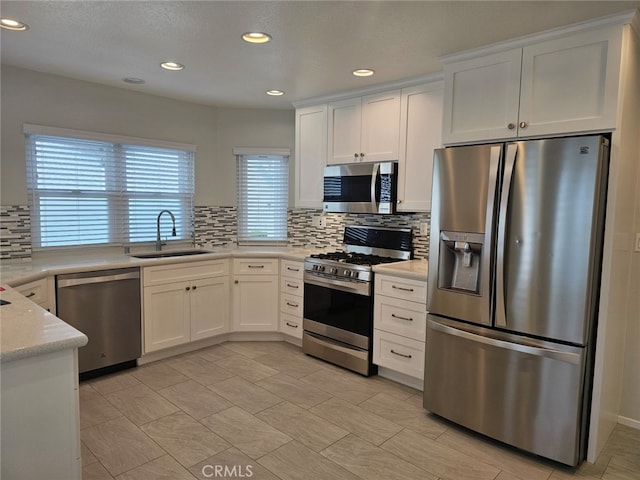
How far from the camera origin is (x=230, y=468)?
2.22 meters

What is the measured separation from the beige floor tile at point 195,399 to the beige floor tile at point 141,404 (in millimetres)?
60

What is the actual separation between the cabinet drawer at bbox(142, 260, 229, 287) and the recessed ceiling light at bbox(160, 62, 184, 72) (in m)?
1.56

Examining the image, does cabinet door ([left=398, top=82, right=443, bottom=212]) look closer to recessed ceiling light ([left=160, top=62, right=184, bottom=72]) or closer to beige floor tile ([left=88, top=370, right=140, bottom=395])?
recessed ceiling light ([left=160, top=62, right=184, bottom=72])

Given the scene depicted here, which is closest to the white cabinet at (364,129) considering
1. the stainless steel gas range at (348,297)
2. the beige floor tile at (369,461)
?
the stainless steel gas range at (348,297)

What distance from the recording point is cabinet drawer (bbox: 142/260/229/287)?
3504 millimetres

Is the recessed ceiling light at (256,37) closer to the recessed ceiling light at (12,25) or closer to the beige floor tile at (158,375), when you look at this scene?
the recessed ceiling light at (12,25)

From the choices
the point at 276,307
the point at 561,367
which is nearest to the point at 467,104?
the point at 561,367

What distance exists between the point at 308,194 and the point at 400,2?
2308mm

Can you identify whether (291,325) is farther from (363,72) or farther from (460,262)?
(363,72)

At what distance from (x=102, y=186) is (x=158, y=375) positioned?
1740mm

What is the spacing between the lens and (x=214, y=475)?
2.16m

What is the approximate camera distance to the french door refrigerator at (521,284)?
2.12 meters

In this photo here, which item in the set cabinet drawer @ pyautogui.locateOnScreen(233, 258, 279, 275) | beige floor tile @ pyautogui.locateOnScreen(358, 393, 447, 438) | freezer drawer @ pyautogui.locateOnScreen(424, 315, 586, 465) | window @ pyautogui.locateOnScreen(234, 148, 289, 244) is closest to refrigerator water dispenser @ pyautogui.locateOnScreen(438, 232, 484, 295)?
freezer drawer @ pyautogui.locateOnScreen(424, 315, 586, 465)

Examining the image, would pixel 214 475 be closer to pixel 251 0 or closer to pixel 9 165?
pixel 251 0
